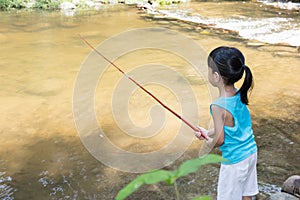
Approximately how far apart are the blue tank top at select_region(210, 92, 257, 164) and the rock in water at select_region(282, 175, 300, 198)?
28.1 inches

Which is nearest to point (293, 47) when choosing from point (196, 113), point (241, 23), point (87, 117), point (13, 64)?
point (241, 23)

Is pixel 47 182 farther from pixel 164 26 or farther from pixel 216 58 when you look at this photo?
pixel 164 26

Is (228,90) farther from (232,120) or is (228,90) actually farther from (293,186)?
(293,186)

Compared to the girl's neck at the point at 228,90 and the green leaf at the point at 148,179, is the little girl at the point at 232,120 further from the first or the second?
the green leaf at the point at 148,179

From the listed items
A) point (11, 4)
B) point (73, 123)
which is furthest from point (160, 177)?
point (11, 4)

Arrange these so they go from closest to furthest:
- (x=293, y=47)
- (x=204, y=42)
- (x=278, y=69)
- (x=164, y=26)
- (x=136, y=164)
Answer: (x=136, y=164) < (x=278, y=69) < (x=293, y=47) < (x=204, y=42) < (x=164, y=26)

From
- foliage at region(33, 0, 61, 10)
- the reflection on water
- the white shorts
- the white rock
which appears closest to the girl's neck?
the white shorts

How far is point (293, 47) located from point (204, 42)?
5.95 ft

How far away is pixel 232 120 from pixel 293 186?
0.96m

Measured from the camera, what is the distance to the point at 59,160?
3.13 meters

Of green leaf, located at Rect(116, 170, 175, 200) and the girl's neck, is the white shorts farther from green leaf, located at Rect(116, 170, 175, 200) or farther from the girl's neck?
green leaf, located at Rect(116, 170, 175, 200)

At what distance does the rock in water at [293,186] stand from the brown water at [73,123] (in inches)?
5.1

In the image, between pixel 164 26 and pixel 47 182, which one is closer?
pixel 47 182

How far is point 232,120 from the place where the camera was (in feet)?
6.01
